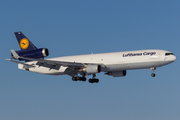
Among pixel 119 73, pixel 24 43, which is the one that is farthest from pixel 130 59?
pixel 24 43

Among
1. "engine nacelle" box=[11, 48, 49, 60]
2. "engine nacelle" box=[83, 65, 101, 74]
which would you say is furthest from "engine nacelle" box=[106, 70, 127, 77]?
"engine nacelle" box=[11, 48, 49, 60]

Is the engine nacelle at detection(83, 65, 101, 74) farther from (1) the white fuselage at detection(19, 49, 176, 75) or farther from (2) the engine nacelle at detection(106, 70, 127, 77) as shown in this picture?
(2) the engine nacelle at detection(106, 70, 127, 77)

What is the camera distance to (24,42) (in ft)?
232

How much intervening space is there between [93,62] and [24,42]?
16.4m

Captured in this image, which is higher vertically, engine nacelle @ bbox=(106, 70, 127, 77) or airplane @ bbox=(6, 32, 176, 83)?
airplane @ bbox=(6, 32, 176, 83)

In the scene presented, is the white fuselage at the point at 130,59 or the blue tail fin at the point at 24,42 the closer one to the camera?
the white fuselage at the point at 130,59

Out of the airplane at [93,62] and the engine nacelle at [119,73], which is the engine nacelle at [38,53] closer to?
the airplane at [93,62]

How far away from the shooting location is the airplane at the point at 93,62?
2400 inches

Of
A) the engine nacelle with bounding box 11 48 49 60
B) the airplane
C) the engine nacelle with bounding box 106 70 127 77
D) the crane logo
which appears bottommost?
the engine nacelle with bounding box 106 70 127 77

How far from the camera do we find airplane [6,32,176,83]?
200 feet

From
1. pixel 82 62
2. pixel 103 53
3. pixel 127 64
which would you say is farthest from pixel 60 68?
pixel 127 64

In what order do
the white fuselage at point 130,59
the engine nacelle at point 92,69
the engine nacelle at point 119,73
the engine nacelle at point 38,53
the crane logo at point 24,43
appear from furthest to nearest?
the crane logo at point 24,43 → the engine nacelle at point 119,73 → the engine nacelle at point 38,53 → the engine nacelle at point 92,69 → the white fuselage at point 130,59

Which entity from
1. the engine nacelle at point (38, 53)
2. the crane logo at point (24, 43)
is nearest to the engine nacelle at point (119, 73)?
the engine nacelle at point (38, 53)

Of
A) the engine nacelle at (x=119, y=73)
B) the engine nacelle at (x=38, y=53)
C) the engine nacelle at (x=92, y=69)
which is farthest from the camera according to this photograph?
the engine nacelle at (x=119, y=73)
